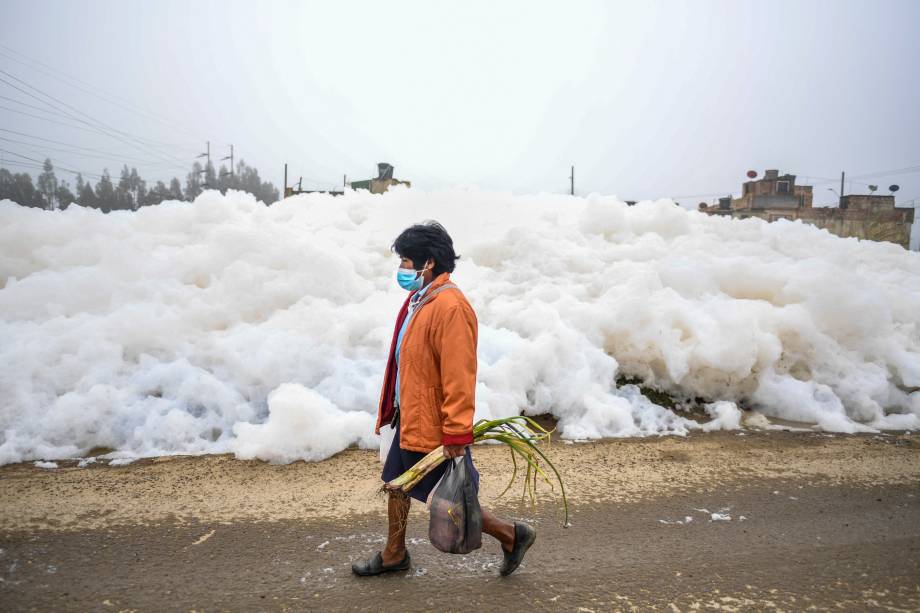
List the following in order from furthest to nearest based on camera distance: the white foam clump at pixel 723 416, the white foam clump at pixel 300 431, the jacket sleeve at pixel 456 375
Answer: the white foam clump at pixel 723 416 → the white foam clump at pixel 300 431 → the jacket sleeve at pixel 456 375

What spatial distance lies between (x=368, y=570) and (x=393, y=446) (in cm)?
67

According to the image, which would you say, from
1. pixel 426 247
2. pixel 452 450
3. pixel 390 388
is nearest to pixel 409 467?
pixel 452 450

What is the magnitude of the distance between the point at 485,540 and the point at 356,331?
11.8ft

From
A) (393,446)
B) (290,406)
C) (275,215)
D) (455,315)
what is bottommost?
(290,406)

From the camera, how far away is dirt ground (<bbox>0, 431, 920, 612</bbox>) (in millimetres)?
2945

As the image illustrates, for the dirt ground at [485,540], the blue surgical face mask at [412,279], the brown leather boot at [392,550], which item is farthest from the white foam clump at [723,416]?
the blue surgical face mask at [412,279]

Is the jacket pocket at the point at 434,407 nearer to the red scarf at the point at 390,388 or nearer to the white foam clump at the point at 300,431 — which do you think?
the red scarf at the point at 390,388

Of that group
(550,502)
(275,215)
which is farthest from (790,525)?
(275,215)

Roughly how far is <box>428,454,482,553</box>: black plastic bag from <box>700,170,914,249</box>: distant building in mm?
32912

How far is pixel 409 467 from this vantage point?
2.91 m

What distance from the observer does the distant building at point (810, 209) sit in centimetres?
3225

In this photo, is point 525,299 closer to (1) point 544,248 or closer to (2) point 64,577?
(1) point 544,248

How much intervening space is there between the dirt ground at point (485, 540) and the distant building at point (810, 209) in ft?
101

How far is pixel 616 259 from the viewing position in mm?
8992
